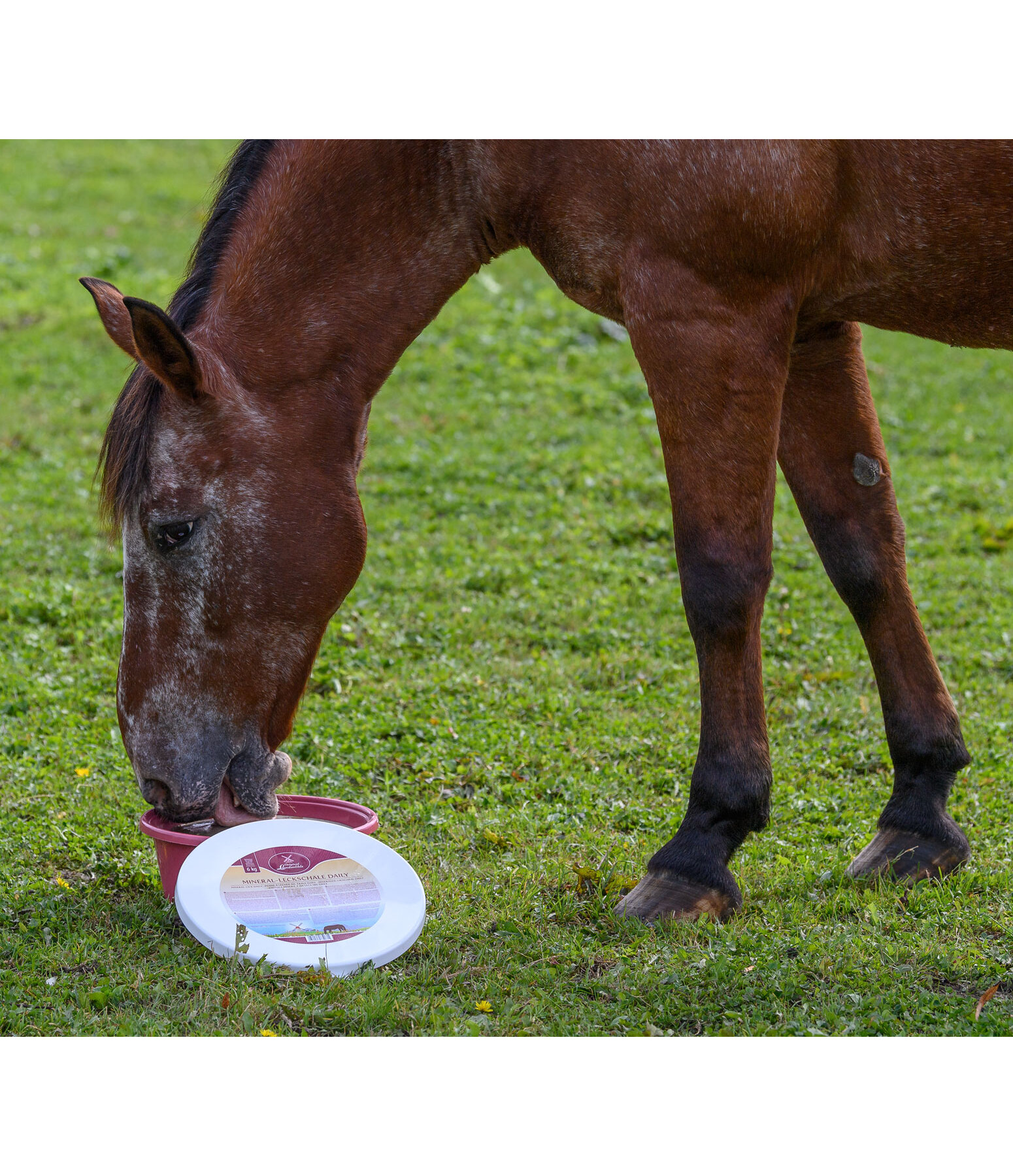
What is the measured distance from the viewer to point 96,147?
603 inches

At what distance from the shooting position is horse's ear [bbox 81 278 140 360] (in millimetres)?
3479

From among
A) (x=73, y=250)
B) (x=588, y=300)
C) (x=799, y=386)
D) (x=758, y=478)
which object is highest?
(x=73, y=250)

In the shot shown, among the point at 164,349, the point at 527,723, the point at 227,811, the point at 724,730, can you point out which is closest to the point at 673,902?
the point at 724,730

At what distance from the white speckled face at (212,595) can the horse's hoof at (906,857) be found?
6.27 feet

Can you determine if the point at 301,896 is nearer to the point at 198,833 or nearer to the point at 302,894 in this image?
the point at 302,894

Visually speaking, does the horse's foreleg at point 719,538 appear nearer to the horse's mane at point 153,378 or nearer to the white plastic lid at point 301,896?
the white plastic lid at point 301,896

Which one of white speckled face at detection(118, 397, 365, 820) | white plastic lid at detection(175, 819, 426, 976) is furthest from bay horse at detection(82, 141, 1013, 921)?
white plastic lid at detection(175, 819, 426, 976)

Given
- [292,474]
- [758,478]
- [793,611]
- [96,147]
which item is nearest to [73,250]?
[96,147]

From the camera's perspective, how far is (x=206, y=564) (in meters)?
3.55

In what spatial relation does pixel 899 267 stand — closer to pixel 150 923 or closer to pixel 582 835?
pixel 582 835

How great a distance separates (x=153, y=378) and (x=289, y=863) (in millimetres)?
1440

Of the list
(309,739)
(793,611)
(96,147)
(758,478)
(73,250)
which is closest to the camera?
(758,478)

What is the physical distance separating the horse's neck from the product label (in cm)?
137
